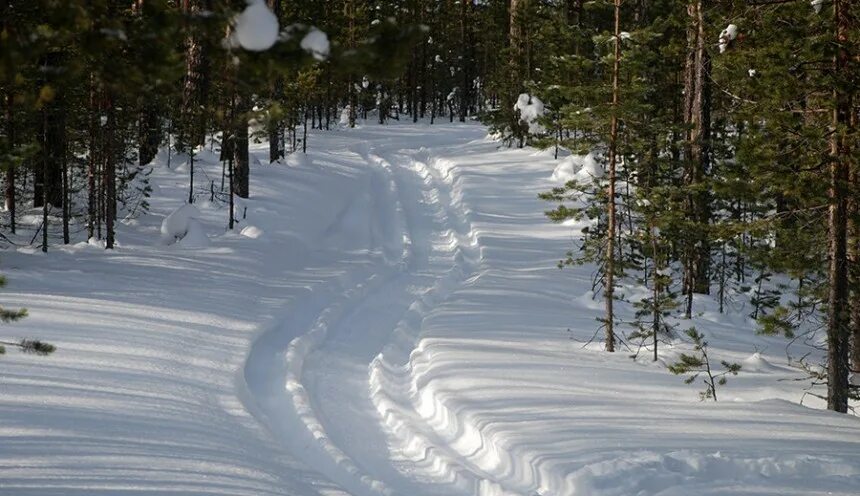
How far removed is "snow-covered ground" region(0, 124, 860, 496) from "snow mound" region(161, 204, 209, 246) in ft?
1.18

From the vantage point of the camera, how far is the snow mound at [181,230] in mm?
16609

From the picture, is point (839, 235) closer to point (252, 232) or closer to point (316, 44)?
point (316, 44)

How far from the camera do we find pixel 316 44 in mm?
4023

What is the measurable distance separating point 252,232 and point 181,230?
1.68m

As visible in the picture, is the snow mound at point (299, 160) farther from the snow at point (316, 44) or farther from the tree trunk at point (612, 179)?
the snow at point (316, 44)

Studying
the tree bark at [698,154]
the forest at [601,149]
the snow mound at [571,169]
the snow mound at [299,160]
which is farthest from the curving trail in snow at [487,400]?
the snow mound at [299,160]

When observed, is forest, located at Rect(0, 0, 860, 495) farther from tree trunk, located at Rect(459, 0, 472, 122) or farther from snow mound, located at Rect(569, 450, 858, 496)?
tree trunk, located at Rect(459, 0, 472, 122)

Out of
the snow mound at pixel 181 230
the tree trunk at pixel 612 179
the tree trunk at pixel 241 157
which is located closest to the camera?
the tree trunk at pixel 612 179

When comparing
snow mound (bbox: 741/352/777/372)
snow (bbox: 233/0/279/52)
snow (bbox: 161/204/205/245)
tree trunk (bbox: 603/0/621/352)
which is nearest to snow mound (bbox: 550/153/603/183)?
tree trunk (bbox: 603/0/621/352)

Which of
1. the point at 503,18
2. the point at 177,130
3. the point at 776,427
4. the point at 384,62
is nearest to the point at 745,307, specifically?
the point at 776,427

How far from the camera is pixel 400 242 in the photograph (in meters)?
19.5

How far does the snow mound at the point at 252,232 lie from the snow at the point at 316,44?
A: 46.1ft

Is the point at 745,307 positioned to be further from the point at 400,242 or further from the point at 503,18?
the point at 503,18

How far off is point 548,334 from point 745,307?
296 inches
